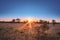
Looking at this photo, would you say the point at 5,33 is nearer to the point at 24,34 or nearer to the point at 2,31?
the point at 2,31

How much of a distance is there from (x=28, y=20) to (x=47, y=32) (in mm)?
1656

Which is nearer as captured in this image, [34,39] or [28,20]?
[34,39]

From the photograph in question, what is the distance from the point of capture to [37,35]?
10500 millimetres

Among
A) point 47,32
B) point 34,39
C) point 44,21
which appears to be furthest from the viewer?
point 44,21

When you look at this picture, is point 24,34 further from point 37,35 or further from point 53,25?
point 53,25

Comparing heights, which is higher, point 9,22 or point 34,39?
point 9,22

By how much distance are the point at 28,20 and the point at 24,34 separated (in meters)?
1.16

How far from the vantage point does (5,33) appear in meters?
10.8

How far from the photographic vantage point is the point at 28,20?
1111cm

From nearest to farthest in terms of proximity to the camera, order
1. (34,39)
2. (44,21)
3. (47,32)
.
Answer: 1. (34,39)
2. (47,32)
3. (44,21)

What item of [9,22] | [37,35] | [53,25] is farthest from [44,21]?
[9,22]

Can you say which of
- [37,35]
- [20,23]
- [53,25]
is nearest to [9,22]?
[20,23]

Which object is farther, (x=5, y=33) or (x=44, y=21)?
(x=44, y=21)

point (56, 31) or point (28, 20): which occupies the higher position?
point (28, 20)
